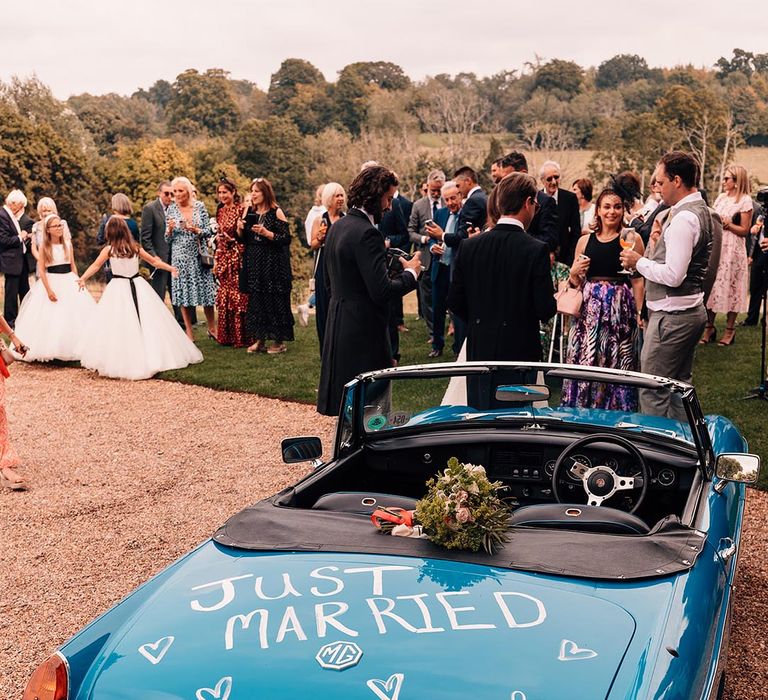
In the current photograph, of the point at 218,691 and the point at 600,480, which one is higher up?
the point at 600,480

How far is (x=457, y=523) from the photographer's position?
2893 millimetres

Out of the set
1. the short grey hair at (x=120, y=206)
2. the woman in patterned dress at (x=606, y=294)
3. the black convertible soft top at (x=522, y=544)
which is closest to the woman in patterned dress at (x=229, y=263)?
the short grey hair at (x=120, y=206)

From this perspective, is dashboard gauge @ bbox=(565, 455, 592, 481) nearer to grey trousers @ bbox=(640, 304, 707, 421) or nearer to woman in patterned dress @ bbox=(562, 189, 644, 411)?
grey trousers @ bbox=(640, 304, 707, 421)

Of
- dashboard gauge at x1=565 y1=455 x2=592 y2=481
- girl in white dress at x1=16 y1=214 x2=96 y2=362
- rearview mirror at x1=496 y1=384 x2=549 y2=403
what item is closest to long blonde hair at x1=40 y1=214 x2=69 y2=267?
girl in white dress at x1=16 y1=214 x2=96 y2=362

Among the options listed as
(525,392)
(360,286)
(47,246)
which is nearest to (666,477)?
(525,392)

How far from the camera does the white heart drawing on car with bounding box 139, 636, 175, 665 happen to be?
2475mm

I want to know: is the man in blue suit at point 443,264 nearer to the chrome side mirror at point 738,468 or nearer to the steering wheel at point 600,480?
the steering wheel at point 600,480

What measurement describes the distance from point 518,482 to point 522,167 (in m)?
4.97

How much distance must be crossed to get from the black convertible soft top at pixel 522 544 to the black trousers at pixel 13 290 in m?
12.1

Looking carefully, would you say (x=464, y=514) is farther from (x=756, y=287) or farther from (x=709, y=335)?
(x=756, y=287)

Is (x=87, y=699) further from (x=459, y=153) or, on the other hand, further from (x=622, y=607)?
(x=459, y=153)

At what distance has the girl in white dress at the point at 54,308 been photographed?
1221 cm

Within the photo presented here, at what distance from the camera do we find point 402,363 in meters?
11.1

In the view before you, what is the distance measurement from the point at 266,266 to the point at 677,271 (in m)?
6.91
